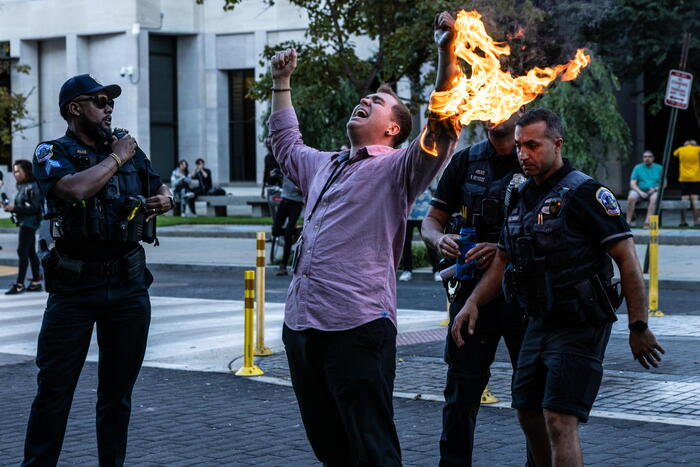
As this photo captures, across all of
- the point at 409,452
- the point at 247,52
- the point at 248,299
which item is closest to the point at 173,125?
the point at 247,52

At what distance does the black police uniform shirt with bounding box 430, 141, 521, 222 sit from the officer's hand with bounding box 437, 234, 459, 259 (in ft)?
1.00

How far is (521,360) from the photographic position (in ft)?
16.9

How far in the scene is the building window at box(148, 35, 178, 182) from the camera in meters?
43.2

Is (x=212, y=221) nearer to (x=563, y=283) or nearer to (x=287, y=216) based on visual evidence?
(x=287, y=216)

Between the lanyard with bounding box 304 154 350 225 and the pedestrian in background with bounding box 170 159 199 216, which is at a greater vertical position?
the lanyard with bounding box 304 154 350 225

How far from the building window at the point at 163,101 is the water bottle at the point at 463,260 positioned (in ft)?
126

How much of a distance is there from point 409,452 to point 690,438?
163cm

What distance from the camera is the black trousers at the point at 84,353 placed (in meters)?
5.48

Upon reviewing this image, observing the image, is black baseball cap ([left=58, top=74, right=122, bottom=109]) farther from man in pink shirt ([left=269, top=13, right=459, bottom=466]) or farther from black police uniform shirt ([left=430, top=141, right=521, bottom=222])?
black police uniform shirt ([left=430, top=141, right=521, bottom=222])

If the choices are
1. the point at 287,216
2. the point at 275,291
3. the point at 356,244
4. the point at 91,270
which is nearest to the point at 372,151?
the point at 356,244

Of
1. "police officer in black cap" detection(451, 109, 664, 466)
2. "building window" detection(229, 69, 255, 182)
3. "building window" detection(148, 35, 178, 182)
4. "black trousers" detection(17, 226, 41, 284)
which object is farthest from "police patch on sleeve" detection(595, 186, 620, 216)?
"building window" detection(148, 35, 178, 182)

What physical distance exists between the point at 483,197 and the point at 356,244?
4.20 feet

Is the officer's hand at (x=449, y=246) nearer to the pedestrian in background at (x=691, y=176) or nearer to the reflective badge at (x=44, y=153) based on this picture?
the reflective badge at (x=44, y=153)

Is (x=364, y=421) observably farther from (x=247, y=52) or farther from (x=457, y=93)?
(x=247, y=52)
